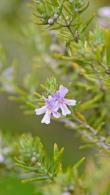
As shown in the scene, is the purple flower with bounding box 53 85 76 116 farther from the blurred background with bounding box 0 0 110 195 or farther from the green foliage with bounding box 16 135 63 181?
the blurred background with bounding box 0 0 110 195

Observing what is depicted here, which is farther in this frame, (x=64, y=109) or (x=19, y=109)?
(x=19, y=109)

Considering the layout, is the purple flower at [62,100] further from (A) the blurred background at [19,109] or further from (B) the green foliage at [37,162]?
(A) the blurred background at [19,109]

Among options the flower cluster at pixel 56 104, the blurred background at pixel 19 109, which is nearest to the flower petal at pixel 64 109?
the flower cluster at pixel 56 104

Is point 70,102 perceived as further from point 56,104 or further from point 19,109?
point 19,109

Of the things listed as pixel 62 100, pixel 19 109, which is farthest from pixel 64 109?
pixel 19 109

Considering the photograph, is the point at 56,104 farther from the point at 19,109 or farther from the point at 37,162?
the point at 19,109

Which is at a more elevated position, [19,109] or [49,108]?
[49,108]

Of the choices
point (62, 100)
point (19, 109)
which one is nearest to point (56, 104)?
point (62, 100)

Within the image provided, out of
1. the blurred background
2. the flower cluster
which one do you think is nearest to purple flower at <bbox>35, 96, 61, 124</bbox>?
the flower cluster
